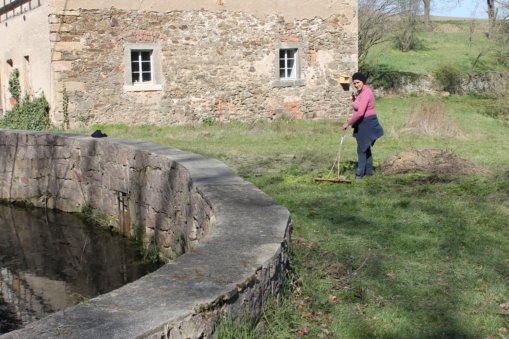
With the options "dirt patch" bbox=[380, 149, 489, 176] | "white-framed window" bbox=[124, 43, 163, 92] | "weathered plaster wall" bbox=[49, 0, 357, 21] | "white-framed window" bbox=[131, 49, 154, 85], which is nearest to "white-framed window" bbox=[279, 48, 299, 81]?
"weathered plaster wall" bbox=[49, 0, 357, 21]

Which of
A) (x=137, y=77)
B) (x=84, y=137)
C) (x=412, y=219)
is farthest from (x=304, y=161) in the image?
(x=137, y=77)

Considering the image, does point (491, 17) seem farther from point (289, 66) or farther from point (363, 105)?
point (363, 105)

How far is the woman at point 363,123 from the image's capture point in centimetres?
911

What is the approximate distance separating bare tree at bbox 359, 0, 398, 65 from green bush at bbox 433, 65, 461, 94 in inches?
120

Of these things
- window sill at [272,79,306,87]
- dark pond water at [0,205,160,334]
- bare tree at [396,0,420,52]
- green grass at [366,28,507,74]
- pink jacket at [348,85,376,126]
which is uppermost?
bare tree at [396,0,420,52]

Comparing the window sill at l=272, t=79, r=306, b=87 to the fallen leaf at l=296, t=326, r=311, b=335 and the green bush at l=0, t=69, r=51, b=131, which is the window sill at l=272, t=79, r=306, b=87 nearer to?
the green bush at l=0, t=69, r=51, b=131

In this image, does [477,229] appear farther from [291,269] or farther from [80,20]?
[80,20]

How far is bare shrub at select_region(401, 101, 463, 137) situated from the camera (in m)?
14.2

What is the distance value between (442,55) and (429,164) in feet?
84.0

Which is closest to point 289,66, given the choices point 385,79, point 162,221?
point 385,79

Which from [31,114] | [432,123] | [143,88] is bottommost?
[432,123]

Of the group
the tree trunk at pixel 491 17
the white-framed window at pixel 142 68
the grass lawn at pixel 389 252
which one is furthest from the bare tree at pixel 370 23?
the grass lawn at pixel 389 252

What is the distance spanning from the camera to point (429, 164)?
9.57 m

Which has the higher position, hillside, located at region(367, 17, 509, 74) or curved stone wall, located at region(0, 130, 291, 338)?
hillside, located at region(367, 17, 509, 74)
